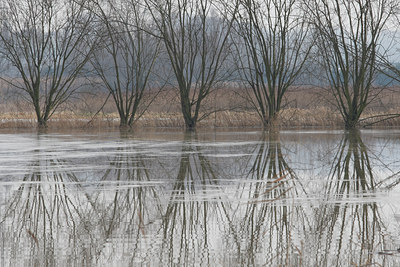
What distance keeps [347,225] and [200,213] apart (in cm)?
78

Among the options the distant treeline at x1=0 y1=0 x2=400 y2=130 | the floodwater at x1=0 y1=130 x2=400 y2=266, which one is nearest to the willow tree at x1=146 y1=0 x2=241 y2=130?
the distant treeline at x1=0 y1=0 x2=400 y2=130

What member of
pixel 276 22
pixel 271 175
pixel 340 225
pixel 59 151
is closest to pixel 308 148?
pixel 271 175

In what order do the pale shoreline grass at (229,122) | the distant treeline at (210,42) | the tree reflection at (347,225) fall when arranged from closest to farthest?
the tree reflection at (347,225)
the distant treeline at (210,42)
the pale shoreline grass at (229,122)

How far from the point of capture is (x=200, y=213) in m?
2.80

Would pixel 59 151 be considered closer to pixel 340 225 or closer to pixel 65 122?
pixel 340 225

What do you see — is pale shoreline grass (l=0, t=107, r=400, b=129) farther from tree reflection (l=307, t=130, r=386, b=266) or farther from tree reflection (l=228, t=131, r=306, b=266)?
tree reflection (l=307, t=130, r=386, b=266)

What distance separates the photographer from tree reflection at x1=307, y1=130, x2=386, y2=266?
2.01 m

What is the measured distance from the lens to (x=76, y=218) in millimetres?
2701

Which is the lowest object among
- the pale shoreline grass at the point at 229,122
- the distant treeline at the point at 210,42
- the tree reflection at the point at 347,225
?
the tree reflection at the point at 347,225

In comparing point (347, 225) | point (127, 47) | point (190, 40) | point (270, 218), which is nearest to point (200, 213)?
point (270, 218)

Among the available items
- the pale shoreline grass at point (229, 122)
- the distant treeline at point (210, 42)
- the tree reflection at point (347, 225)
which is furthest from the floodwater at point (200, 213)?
the pale shoreline grass at point (229, 122)

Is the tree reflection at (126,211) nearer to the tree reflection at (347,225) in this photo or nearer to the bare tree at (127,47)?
the tree reflection at (347,225)

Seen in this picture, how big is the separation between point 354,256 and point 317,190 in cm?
157

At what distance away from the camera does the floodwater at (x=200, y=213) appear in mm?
2025
